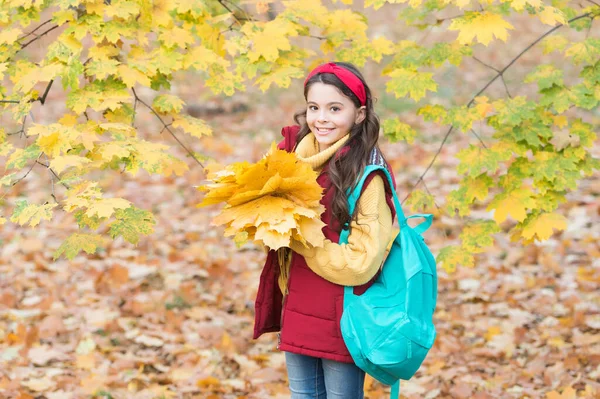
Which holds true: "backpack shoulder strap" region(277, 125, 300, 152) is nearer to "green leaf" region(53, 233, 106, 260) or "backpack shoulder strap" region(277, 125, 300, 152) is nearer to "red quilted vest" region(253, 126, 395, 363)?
"red quilted vest" region(253, 126, 395, 363)

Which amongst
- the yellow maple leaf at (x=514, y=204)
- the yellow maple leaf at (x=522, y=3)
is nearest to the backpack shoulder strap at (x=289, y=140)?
the yellow maple leaf at (x=522, y=3)

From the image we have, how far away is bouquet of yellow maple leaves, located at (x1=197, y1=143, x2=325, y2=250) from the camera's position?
223 centimetres

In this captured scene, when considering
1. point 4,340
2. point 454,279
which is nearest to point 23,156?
point 4,340

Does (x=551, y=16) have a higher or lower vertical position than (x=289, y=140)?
higher

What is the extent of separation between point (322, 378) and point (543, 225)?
1.45 m

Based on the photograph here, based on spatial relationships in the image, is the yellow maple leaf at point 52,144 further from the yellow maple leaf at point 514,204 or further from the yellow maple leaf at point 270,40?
the yellow maple leaf at point 514,204

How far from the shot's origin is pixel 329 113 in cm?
251

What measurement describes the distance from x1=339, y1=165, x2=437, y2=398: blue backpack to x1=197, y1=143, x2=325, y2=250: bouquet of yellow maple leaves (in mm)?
189

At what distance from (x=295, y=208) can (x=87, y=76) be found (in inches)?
54.3

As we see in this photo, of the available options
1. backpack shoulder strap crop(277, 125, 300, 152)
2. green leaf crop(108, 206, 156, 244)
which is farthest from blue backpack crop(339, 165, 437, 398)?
green leaf crop(108, 206, 156, 244)

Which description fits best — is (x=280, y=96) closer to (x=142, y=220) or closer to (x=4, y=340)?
(x=4, y=340)

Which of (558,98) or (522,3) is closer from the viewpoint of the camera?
(522,3)

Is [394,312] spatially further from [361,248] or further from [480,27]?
[480,27]

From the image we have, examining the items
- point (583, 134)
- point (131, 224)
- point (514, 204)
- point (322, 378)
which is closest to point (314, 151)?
point (131, 224)
